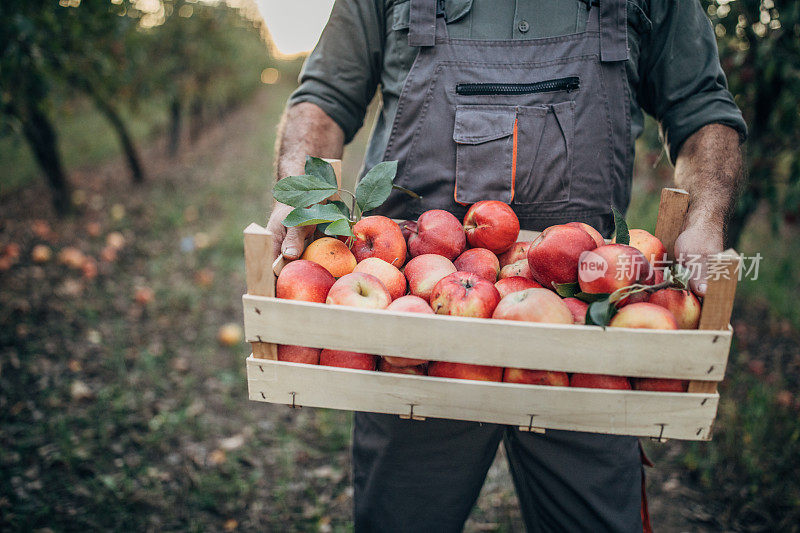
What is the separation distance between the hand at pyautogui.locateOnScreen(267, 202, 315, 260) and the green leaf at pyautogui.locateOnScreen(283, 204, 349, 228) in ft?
0.22

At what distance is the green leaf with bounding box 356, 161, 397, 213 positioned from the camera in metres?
1.33

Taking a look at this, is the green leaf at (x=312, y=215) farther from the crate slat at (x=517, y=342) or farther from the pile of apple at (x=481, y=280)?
the crate slat at (x=517, y=342)

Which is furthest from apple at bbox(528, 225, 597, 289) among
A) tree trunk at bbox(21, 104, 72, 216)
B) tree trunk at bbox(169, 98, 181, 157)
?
tree trunk at bbox(169, 98, 181, 157)

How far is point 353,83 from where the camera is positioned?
1.64 meters

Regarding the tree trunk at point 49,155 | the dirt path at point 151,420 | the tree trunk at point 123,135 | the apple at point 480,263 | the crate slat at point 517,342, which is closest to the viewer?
the crate slat at point 517,342

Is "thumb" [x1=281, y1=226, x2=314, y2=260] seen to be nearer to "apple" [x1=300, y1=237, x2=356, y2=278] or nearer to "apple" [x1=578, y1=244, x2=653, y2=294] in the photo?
"apple" [x1=300, y1=237, x2=356, y2=278]

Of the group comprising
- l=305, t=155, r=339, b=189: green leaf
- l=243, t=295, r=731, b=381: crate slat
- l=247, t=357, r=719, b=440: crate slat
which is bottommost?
l=247, t=357, r=719, b=440: crate slat

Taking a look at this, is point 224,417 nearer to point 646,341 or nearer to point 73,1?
point 646,341

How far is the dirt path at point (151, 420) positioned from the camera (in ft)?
7.67

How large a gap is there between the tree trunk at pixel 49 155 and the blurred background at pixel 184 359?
2cm

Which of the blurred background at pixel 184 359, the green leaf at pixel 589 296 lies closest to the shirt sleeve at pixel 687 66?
the green leaf at pixel 589 296

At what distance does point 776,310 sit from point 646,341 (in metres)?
3.85

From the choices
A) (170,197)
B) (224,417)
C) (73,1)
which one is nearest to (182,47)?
(170,197)

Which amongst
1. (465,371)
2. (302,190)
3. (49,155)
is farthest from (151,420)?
(49,155)
